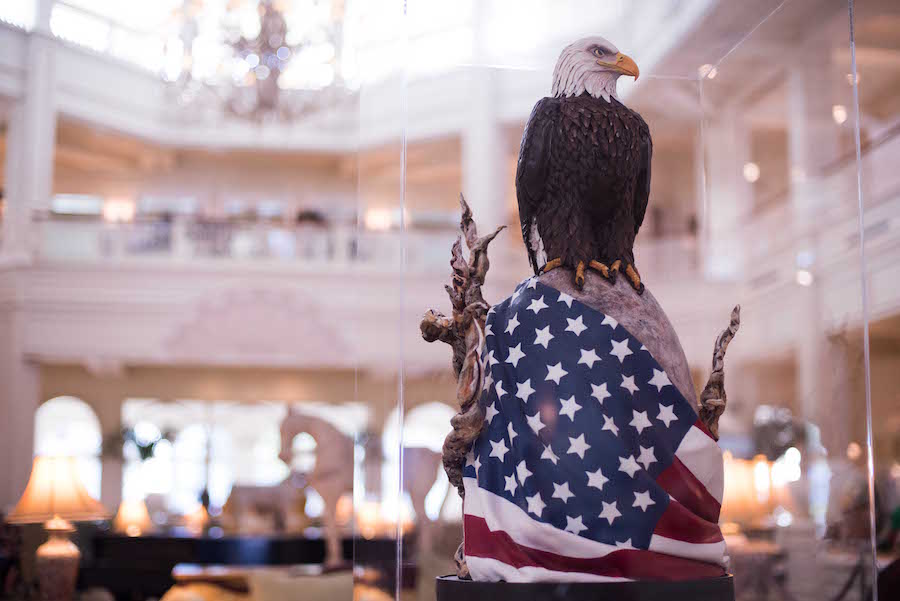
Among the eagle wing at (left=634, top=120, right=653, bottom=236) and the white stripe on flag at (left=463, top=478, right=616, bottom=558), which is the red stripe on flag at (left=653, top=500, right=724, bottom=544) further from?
the eagle wing at (left=634, top=120, right=653, bottom=236)

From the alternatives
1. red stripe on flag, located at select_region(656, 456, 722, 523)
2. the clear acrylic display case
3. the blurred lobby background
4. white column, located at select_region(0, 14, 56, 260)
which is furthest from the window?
red stripe on flag, located at select_region(656, 456, 722, 523)

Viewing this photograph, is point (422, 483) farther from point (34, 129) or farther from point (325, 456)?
point (34, 129)

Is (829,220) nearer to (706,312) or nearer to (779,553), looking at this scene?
(779,553)

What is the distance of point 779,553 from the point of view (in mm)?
7543

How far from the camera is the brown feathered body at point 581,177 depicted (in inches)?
112

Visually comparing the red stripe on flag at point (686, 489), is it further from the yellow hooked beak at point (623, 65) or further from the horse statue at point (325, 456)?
the horse statue at point (325, 456)

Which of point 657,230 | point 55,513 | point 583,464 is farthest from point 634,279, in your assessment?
point 55,513

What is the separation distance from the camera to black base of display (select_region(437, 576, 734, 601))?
8.11 feet

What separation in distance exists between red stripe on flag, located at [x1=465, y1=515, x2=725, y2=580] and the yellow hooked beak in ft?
4.28

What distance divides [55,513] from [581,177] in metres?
4.26

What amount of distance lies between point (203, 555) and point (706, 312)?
599 centimetres

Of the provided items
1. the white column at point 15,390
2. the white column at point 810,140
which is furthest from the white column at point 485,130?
the white column at point 15,390

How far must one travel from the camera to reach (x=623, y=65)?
9.75ft

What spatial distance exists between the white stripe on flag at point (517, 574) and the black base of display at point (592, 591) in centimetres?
4
